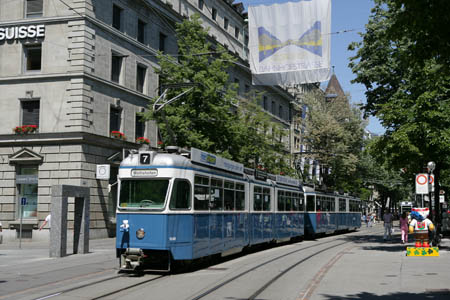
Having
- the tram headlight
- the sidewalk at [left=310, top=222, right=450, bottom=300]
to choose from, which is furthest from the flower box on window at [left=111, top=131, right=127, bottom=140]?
the tram headlight

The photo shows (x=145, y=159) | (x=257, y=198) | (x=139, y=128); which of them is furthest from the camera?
(x=139, y=128)

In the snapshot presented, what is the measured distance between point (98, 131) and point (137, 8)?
8.82 m

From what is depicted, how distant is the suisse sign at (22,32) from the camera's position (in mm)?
30716

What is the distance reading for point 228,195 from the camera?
1717cm

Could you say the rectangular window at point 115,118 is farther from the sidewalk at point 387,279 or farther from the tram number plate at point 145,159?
the tram number plate at point 145,159

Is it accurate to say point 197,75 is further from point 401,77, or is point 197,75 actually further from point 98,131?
point 401,77

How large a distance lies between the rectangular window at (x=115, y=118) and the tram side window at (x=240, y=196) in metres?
15.5

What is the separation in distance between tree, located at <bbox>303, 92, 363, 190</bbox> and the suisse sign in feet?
87.5

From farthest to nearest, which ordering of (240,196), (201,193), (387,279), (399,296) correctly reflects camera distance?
(240,196)
(201,193)
(387,279)
(399,296)

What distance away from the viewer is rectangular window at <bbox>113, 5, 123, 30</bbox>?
33062 millimetres

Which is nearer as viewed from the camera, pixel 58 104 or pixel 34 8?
pixel 58 104

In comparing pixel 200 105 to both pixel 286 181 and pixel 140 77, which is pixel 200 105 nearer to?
pixel 140 77

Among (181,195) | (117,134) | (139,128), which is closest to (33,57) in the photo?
(117,134)

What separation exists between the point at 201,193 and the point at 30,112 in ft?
62.5
